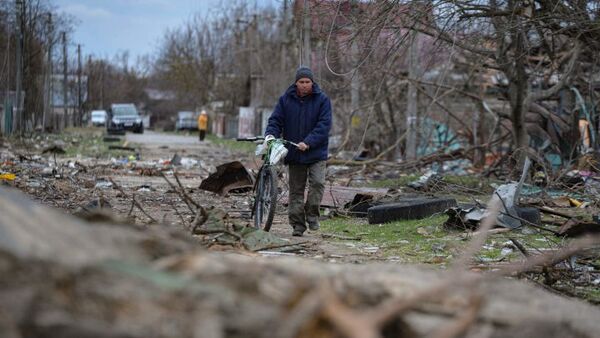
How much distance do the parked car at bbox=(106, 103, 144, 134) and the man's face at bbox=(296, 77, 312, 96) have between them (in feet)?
172

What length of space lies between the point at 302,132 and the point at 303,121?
13 centimetres

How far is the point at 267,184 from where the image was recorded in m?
10.1

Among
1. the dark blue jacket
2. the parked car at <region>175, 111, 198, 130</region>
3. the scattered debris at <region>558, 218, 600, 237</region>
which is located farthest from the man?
the parked car at <region>175, 111, 198, 130</region>

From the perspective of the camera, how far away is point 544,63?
19.8 metres

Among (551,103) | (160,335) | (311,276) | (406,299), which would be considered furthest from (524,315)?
(551,103)

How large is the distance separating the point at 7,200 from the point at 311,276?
1117mm

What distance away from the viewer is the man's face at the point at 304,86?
9.84m

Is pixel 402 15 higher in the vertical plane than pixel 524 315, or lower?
higher

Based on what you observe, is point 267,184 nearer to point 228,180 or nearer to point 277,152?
point 277,152

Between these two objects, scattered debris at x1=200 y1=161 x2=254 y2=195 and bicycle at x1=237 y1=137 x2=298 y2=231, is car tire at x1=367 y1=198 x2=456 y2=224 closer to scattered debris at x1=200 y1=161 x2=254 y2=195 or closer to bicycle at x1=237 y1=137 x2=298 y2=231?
bicycle at x1=237 y1=137 x2=298 y2=231

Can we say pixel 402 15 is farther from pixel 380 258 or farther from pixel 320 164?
pixel 380 258

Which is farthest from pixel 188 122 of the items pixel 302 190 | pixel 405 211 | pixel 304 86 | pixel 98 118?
pixel 304 86

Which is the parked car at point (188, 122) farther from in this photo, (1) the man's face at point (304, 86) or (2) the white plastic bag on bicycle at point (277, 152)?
(2) the white plastic bag on bicycle at point (277, 152)

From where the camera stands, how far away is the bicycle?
964cm
